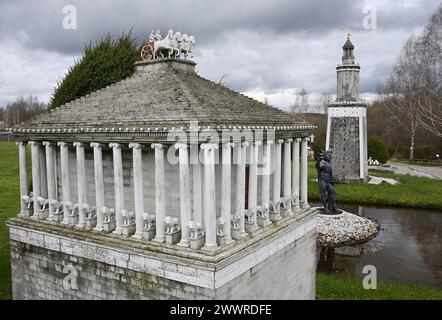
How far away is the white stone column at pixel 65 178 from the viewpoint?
12633 mm

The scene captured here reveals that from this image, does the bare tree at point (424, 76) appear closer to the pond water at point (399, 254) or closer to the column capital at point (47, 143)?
the pond water at point (399, 254)

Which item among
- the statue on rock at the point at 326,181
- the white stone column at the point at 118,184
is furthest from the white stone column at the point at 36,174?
the statue on rock at the point at 326,181

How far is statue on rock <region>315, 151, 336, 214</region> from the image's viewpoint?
26.2 m

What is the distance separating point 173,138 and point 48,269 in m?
6.65

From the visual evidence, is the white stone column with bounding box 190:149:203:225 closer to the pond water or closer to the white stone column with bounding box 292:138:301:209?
the white stone column with bounding box 292:138:301:209

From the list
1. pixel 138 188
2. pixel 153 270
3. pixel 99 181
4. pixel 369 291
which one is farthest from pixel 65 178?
pixel 369 291

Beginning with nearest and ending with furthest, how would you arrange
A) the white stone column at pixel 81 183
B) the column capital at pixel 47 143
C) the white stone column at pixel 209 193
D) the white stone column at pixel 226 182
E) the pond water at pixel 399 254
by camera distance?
the white stone column at pixel 209 193 < the white stone column at pixel 226 182 < the white stone column at pixel 81 183 < the column capital at pixel 47 143 < the pond water at pixel 399 254

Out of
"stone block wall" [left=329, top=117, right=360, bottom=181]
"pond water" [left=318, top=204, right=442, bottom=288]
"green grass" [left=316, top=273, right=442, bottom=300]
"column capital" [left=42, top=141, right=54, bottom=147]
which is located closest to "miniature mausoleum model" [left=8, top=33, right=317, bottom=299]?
"column capital" [left=42, top=141, right=54, bottom=147]

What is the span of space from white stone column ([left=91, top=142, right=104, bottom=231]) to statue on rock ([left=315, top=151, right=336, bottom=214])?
1683 cm

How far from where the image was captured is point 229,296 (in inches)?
413

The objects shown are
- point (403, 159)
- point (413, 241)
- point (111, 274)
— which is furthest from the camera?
point (403, 159)

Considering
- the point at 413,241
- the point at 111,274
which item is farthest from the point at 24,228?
the point at 413,241

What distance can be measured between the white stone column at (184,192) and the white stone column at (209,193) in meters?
0.46

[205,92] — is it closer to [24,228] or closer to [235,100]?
[235,100]
